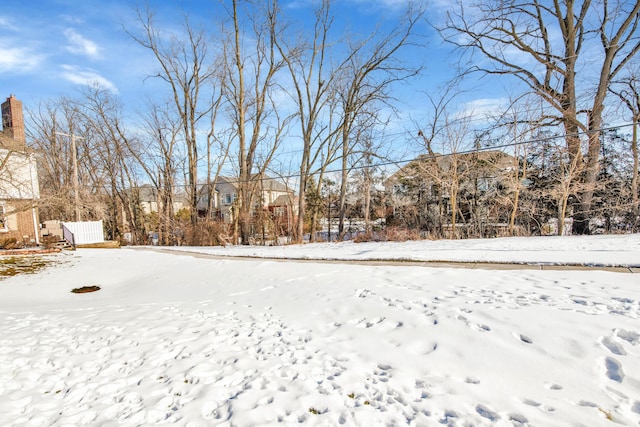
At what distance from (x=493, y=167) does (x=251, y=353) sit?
14.1 m

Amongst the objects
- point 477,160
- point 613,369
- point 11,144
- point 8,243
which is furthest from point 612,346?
point 8,243

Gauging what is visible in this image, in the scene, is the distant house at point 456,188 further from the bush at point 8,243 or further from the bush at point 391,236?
the bush at point 8,243

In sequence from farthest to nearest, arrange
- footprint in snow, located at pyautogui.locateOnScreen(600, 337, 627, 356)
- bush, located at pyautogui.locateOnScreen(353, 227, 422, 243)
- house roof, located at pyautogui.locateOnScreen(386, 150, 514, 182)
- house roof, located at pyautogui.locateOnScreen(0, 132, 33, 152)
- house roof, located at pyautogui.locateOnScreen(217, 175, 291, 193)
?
house roof, located at pyautogui.locateOnScreen(217, 175, 291, 193) → house roof, located at pyautogui.locateOnScreen(386, 150, 514, 182) → bush, located at pyautogui.locateOnScreen(353, 227, 422, 243) → house roof, located at pyautogui.locateOnScreen(0, 132, 33, 152) → footprint in snow, located at pyautogui.locateOnScreen(600, 337, 627, 356)

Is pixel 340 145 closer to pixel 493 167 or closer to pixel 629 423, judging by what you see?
pixel 493 167

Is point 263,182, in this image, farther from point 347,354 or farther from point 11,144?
point 347,354

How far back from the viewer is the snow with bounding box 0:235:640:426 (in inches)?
88.4

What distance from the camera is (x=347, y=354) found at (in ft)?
10.2

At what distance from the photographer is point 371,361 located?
2934mm

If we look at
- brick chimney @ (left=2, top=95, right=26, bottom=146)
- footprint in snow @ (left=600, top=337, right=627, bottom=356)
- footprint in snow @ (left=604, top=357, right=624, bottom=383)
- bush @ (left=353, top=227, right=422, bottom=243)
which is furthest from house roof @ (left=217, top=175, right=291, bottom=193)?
footprint in snow @ (left=604, top=357, right=624, bottom=383)

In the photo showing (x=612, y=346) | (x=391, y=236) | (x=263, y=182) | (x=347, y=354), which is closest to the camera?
(x=612, y=346)

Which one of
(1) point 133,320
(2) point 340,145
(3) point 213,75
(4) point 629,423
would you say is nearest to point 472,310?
(4) point 629,423

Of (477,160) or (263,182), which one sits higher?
(263,182)

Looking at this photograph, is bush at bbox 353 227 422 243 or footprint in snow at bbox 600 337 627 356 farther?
bush at bbox 353 227 422 243

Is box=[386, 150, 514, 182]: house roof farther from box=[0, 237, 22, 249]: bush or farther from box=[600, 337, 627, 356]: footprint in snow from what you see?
box=[0, 237, 22, 249]: bush
